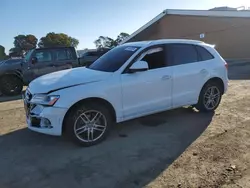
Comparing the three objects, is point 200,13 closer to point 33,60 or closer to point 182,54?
point 33,60

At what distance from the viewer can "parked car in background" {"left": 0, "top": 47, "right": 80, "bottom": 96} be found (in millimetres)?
10797

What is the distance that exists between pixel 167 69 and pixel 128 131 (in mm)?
1512

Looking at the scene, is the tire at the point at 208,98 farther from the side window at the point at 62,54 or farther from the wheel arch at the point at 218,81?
the side window at the point at 62,54

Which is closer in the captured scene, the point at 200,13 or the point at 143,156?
the point at 143,156

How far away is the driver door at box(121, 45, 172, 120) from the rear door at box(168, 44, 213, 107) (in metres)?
0.18

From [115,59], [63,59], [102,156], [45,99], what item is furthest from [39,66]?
[102,156]

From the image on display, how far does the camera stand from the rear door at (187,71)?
220 inches

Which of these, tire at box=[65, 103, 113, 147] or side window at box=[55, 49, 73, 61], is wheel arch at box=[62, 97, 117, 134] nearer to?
tire at box=[65, 103, 113, 147]

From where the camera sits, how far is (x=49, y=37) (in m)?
68.7

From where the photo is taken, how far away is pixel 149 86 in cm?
514

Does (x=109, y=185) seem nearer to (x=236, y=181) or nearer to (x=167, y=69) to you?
(x=236, y=181)

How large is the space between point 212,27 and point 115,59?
2162cm

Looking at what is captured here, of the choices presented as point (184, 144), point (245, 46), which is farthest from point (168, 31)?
point (184, 144)

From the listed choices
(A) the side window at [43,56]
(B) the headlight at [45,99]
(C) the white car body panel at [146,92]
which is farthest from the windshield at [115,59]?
(A) the side window at [43,56]
